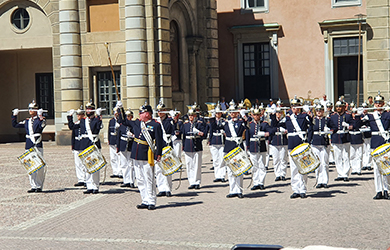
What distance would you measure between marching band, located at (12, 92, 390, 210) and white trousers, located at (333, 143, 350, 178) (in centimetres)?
2

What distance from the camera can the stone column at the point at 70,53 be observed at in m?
24.5

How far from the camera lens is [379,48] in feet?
94.4

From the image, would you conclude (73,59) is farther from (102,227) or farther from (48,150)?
(102,227)

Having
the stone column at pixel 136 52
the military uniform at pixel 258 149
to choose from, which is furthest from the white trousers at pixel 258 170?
the stone column at pixel 136 52

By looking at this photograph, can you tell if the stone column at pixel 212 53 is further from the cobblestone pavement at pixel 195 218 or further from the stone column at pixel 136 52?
the cobblestone pavement at pixel 195 218

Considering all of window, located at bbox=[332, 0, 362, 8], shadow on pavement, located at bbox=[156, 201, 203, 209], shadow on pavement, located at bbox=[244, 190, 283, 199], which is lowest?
shadow on pavement, located at bbox=[244, 190, 283, 199]

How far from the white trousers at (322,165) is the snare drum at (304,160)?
1.33m

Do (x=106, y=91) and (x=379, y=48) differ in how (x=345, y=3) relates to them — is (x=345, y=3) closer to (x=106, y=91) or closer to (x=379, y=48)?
(x=379, y=48)

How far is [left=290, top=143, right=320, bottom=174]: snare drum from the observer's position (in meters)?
11.3

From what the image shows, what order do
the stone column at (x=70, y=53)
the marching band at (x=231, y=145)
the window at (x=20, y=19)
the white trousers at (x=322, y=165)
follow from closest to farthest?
the marching band at (x=231, y=145) < the white trousers at (x=322, y=165) < the stone column at (x=70, y=53) < the window at (x=20, y=19)

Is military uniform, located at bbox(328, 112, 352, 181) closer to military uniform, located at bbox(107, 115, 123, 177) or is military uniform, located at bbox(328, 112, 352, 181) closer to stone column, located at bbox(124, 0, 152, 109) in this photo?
military uniform, located at bbox(107, 115, 123, 177)

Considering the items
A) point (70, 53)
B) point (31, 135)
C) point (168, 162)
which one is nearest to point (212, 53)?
point (70, 53)

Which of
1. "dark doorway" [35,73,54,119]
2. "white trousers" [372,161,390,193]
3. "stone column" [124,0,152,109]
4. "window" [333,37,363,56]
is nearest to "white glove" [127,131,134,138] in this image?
"white trousers" [372,161,390,193]

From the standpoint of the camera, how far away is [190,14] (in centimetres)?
2783
